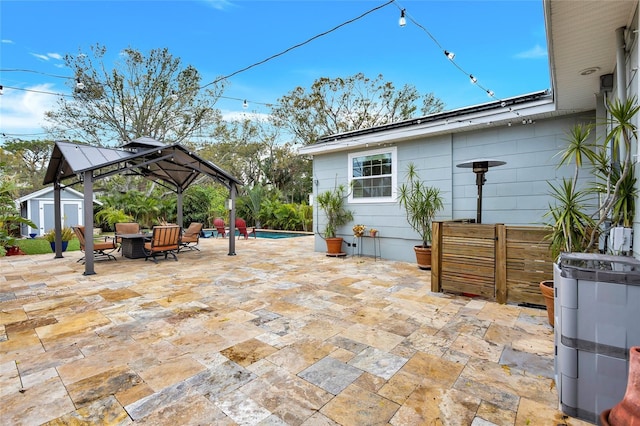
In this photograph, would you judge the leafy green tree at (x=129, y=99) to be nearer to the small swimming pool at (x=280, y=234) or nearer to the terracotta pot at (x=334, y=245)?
the small swimming pool at (x=280, y=234)

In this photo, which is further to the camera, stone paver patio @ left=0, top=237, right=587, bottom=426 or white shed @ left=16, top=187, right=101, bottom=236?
white shed @ left=16, top=187, right=101, bottom=236

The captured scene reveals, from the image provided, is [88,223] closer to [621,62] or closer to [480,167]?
[480,167]

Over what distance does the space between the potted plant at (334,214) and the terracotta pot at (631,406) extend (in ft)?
21.7

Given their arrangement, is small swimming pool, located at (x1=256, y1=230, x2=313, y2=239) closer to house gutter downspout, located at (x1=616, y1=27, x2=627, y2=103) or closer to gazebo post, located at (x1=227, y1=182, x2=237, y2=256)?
gazebo post, located at (x1=227, y1=182, x2=237, y2=256)

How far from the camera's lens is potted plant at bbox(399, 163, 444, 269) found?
6.23 metres

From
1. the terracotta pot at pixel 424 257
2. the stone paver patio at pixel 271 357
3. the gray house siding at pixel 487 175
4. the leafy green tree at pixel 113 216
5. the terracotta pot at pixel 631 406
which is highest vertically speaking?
the gray house siding at pixel 487 175

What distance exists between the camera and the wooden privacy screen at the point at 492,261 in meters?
3.74

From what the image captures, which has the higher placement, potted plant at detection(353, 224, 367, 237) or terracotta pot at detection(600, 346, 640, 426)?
potted plant at detection(353, 224, 367, 237)

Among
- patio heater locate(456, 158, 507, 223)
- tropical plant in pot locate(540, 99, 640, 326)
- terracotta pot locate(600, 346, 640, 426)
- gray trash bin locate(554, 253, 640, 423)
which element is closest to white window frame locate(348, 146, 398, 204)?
patio heater locate(456, 158, 507, 223)

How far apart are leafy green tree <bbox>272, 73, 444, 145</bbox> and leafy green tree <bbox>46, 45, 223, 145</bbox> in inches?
197

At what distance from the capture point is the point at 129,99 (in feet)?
51.0

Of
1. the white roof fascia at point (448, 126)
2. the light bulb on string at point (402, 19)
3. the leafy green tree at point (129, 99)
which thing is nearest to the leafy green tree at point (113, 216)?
the leafy green tree at point (129, 99)

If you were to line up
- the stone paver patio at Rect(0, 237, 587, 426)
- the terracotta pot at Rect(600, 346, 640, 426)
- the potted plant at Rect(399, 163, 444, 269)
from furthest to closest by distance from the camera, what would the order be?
the potted plant at Rect(399, 163, 444, 269) → the stone paver patio at Rect(0, 237, 587, 426) → the terracotta pot at Rect(600, 346, 640, 426)

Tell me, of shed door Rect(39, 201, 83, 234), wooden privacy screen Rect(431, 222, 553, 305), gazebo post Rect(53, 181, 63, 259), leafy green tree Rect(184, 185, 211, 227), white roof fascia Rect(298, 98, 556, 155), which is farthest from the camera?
leafy green tree Rect(184, 185, 211, 227)
